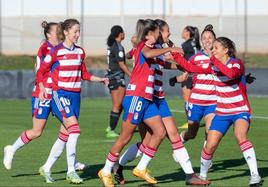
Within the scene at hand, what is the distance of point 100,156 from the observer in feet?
53.7

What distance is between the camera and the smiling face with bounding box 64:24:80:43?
13375 mm

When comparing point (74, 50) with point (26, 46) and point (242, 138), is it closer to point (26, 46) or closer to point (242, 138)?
point (242, 138)

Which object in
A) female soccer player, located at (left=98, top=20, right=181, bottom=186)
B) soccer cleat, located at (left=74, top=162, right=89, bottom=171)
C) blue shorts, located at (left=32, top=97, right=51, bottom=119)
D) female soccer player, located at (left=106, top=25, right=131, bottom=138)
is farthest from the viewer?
female soccer player, located at (left=106, top=25, right=131, bottom=138)

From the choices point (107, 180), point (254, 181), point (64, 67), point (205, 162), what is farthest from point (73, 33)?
point (254, 181)

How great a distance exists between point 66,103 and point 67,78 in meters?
0.32

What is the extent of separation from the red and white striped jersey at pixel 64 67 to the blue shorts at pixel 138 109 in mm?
953

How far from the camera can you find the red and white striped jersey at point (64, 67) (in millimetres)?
13438

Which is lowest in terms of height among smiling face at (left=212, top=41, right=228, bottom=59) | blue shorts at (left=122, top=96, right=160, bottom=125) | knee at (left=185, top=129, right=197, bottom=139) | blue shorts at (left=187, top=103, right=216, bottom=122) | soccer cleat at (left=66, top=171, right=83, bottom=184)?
soccer cleat at (left=66, top=171, right=83, bottom=184)

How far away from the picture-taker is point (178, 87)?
1275 inches

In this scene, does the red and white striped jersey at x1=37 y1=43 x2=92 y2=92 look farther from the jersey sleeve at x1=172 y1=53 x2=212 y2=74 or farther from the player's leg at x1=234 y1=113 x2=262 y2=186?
the player's leg at x1=234 y1=113 x2=262 y2=186

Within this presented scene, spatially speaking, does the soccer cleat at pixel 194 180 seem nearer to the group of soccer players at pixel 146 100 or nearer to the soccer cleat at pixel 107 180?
the group of soccer players at pixel 146 100

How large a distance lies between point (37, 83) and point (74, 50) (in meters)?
0.68

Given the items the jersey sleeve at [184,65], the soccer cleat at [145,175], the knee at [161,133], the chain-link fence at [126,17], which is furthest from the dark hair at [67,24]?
the chain-link fence at [126,17]

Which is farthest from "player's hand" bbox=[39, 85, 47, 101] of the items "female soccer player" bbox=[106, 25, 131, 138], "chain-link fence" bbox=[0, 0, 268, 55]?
"chain-link fence" bbox=[0, 0, 268, 55]
